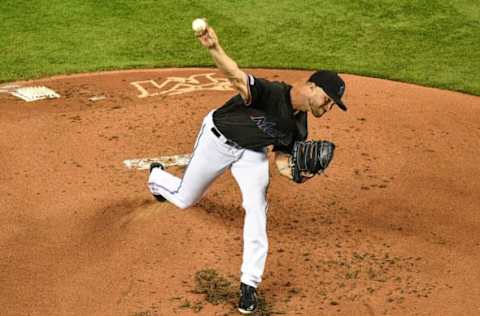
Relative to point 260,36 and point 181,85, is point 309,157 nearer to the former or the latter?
point 181,85

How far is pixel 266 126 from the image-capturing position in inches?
237

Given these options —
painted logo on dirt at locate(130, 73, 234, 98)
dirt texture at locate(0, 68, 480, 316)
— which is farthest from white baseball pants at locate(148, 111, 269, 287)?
painted logo on dirt at locate(130, 73, 234, 98)

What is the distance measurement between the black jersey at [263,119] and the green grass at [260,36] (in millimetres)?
5388

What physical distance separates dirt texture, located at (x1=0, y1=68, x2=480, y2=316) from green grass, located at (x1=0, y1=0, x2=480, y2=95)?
125 centimetres

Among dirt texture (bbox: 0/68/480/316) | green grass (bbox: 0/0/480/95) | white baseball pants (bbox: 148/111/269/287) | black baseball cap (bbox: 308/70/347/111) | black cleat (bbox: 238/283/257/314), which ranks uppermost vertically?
black baseball cap (bbox: 308/70/347/111)

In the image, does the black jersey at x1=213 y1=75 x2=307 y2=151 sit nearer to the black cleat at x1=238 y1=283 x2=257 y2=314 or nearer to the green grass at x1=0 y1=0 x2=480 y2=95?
the black cleat at x1=238 y1=283 x2=257 y2=314

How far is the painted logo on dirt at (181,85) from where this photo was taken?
1049 centimetres

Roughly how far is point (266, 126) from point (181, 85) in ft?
16.0

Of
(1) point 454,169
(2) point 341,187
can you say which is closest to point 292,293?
(2) point 341,187

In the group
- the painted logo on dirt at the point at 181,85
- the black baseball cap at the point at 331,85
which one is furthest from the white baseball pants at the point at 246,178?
the painted logo on dirt at the point at 181,85

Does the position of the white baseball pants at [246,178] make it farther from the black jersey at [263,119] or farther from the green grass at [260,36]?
the green grass at [260,36]

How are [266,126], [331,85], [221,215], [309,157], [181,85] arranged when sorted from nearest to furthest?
[331,85], [266,126], [309,157], [221,215], [181,85]

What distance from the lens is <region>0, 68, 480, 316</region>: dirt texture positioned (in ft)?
20.7

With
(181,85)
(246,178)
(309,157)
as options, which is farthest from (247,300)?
(181,85)
